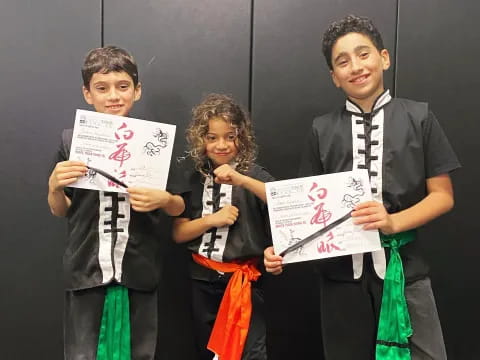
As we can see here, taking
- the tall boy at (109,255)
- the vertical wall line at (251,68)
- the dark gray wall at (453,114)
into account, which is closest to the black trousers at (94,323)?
the tall boy at (109,255)

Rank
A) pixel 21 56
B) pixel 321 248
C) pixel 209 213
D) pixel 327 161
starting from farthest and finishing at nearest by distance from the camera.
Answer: pixel 21 56, pixel 209 213, pixel 327 161, pixel 321 248

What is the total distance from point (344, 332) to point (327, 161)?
0.47 metres

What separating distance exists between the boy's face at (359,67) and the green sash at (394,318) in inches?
16.5

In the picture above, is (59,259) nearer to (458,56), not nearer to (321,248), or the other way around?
(321,248)

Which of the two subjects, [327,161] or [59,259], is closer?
[327,161]

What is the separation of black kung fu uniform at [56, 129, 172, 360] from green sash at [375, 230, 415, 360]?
0.63 meters

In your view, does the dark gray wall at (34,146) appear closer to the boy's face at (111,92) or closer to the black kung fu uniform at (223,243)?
the boy's face at (111,92)

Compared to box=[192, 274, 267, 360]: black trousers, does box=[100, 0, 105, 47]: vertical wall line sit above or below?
above

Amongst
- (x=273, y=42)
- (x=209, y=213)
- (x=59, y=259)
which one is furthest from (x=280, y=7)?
(x=59, y=259)

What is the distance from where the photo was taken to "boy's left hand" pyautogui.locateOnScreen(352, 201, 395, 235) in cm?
124

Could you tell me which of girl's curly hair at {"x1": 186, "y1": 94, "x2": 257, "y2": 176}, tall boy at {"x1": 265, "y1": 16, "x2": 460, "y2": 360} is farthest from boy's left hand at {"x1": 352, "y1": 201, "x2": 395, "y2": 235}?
girl's curly hair at {"x1": 186, "y1": 94, "x2": 257, "y2": 176}

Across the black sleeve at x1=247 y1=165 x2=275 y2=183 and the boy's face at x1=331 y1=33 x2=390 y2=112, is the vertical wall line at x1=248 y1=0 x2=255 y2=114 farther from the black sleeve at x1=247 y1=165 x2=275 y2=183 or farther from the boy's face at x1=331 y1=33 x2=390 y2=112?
the boy's face at x1=331 y1=33 x2=390 y2=112

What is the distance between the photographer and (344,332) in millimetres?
1348

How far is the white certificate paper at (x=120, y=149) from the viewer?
1.31 metres
